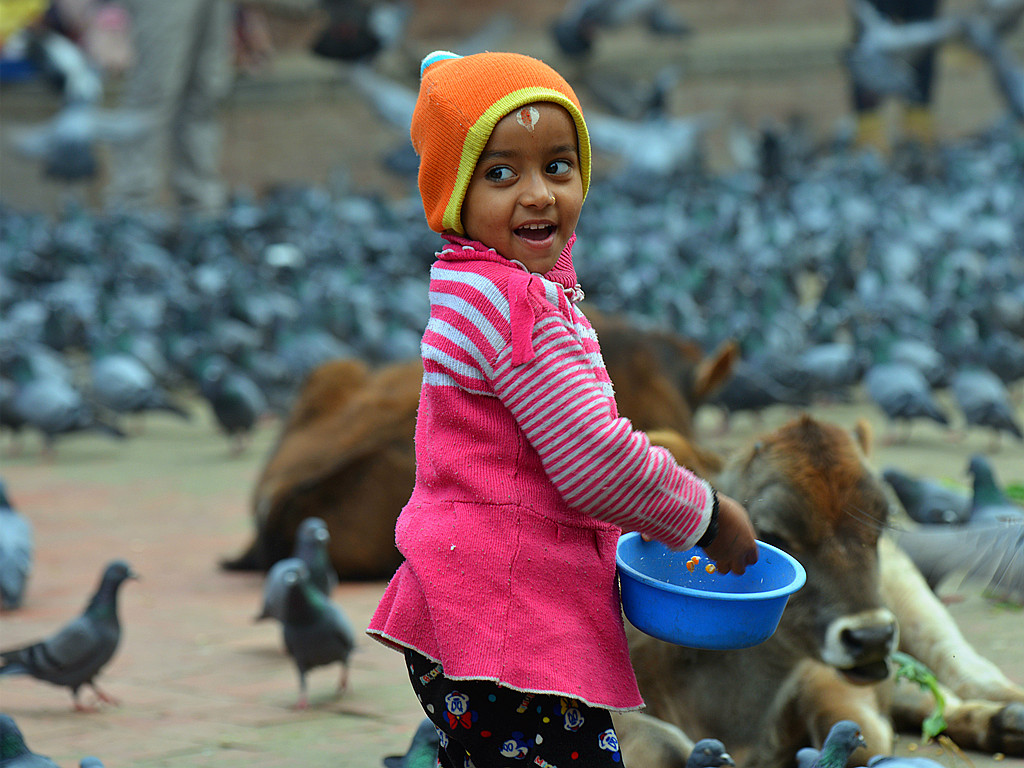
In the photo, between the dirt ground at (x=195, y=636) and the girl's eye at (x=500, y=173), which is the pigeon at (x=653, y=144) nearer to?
the dirt ground at (x=195, y=636)

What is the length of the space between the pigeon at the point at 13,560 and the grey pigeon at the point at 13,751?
254 cm

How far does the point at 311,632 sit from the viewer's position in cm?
473

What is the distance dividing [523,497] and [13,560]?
3937 mm

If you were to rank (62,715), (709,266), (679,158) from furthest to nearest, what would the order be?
(679,158) < (709,266) < (62,715)

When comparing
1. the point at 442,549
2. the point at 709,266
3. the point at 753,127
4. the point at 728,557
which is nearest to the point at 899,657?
the point at 728,557

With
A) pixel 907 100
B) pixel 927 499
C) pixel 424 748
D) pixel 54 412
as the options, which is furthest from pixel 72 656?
pixel 907 100

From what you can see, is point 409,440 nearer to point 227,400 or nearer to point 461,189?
point 461,189

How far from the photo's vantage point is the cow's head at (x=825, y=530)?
3439 mm

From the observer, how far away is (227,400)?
9961 millimetres

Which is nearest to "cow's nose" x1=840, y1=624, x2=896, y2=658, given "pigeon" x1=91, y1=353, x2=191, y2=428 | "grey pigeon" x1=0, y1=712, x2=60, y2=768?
"grey pigeon" x1=0, y1=712, x2=60, y2=768

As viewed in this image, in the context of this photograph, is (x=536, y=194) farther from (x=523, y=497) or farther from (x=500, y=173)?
(x=523, y=497)

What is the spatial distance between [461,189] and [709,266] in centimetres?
1318

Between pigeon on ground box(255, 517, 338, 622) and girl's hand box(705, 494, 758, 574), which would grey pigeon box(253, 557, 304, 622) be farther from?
girl's hand box(705, 494, 758, 574)

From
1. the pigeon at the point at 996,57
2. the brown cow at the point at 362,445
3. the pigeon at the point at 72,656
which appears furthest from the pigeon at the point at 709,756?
the pigeon at the point at 996,57
